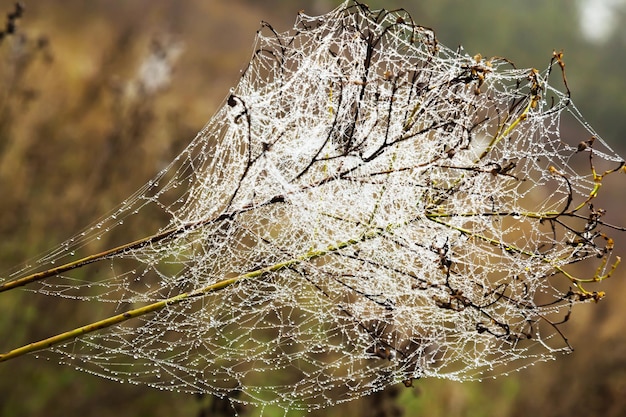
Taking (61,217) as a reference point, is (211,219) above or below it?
below

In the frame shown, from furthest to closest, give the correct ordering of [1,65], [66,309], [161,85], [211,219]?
[1,65] → [161,85] → [66,309] → [211,219]

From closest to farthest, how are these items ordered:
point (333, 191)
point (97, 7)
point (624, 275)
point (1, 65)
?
point (333, 191), point (1, 65), point (624, 275), point (97, 7)

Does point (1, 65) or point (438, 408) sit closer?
point (438, 408)

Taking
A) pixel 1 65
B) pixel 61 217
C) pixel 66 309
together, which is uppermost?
pixel 1 65

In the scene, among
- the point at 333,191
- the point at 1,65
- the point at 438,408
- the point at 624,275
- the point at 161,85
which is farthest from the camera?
the point at 624,275

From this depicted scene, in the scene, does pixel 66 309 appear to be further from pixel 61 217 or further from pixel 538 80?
pixel 538 80

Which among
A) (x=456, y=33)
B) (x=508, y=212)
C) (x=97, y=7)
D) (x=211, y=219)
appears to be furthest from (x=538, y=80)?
(x=456, y=33)

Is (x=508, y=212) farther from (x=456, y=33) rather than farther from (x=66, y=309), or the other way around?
(x=456, y=33)

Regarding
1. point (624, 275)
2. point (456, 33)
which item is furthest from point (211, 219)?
point (456, 33)

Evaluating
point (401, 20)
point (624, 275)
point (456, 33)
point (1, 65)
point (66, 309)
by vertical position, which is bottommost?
point (401, 20)
